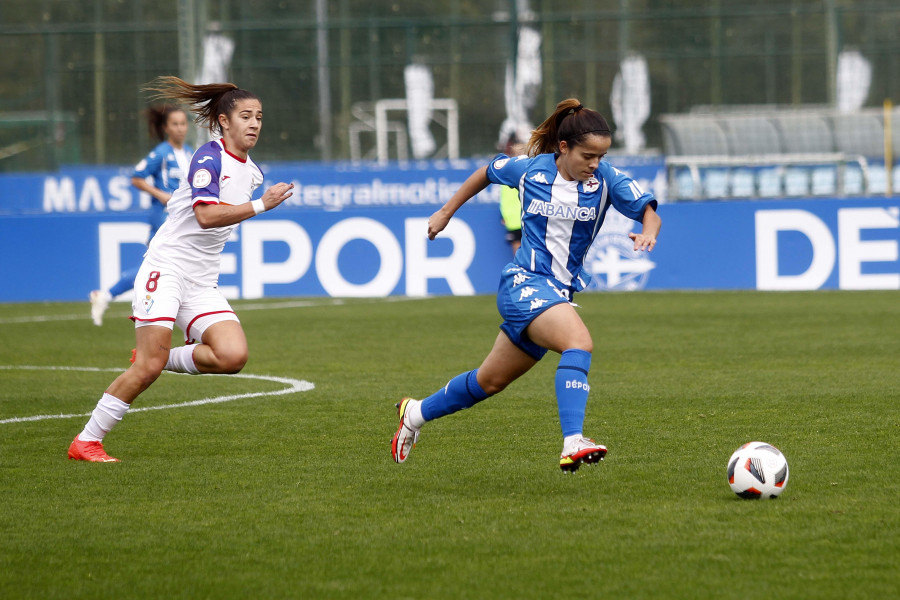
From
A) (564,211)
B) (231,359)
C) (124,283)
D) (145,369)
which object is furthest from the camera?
(124,283)

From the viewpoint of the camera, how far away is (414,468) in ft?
20.1

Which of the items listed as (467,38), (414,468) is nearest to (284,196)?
(414,468)

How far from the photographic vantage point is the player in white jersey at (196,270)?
6.45 m

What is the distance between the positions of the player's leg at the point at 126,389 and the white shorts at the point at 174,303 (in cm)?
7

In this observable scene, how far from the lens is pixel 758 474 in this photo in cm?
521

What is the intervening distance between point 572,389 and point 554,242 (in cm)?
71

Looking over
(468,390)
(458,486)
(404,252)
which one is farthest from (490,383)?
(404,252)

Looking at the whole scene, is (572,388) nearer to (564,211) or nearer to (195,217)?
(564,211)

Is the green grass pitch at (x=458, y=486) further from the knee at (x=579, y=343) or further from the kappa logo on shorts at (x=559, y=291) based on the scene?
the kappa logo on shorts at (x=559, y=291)

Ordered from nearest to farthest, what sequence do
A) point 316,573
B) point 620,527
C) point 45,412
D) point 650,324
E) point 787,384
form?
point 316,573 < point 620,527 < point 45,412 < point 787,384 < point 650,324

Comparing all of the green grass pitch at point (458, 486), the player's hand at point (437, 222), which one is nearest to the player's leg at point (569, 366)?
the green grass pitch at point (458, 486)

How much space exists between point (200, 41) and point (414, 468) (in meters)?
18.0

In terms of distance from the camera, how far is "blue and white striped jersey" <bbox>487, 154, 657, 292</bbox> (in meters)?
5.91

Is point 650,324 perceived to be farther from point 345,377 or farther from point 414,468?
point 414,468
